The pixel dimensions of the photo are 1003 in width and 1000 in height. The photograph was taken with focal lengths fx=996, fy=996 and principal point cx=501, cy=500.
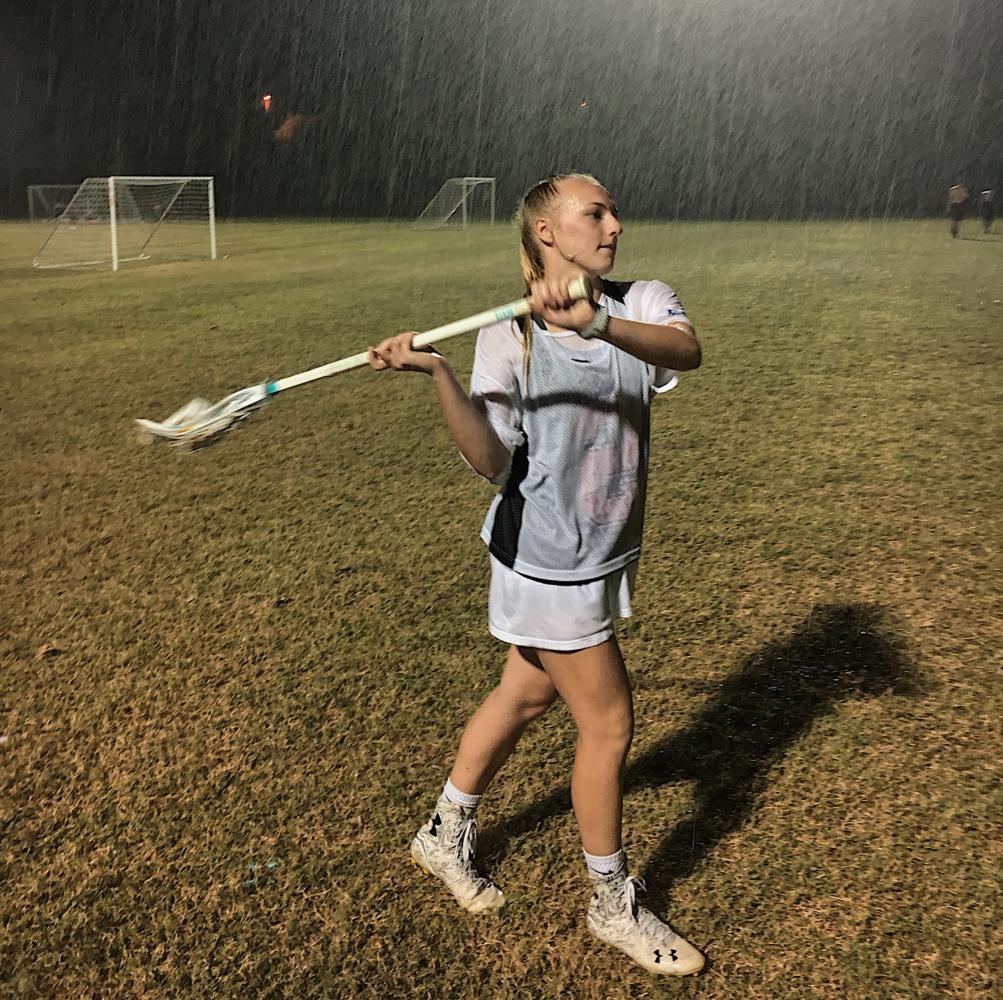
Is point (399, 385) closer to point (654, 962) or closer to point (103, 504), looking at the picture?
point (103, 504)

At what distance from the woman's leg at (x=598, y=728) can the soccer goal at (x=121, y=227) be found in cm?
1690

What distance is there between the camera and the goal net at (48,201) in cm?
2936

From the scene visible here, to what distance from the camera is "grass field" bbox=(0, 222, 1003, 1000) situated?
7.61 ft

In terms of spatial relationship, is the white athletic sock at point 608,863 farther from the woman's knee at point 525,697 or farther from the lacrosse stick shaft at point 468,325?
the lacrosse stick shaft at point 468,325

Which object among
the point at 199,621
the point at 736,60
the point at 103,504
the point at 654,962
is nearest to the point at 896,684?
the point at 654,962

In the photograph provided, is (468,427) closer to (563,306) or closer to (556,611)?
(563,306)

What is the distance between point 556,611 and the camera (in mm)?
2039

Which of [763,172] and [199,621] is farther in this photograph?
[763,172]

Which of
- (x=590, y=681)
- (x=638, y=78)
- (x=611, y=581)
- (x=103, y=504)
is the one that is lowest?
(x=103, y=504)

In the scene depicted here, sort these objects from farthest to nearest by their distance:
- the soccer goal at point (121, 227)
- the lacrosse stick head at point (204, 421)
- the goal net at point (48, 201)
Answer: the goal net at point (48, 201) < the soccer goal at point (121, 227) < the lacrosse stick head at point (204, 421)

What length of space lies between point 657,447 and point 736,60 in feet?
134

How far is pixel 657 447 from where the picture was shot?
6176mm

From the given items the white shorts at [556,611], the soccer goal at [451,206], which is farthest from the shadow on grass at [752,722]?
the soccer goal at [451,206]

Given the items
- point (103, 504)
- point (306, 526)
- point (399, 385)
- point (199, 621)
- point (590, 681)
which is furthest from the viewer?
point (399, 385)
